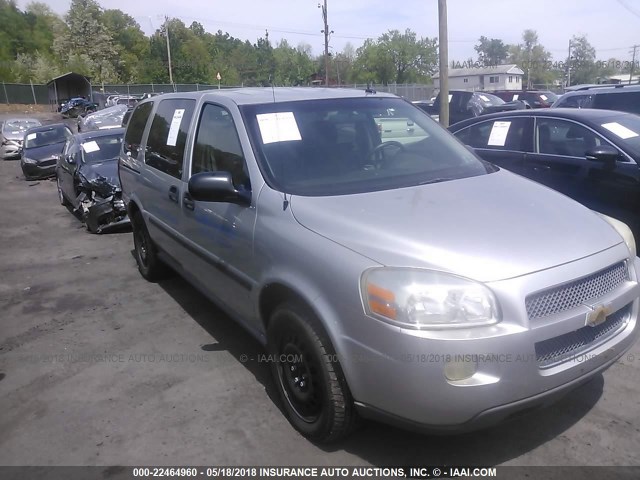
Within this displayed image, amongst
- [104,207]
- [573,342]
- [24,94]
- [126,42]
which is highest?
[126,42]

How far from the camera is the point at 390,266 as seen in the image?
100 inches

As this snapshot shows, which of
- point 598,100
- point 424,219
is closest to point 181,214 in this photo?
point 424,219

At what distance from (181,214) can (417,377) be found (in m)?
2.56

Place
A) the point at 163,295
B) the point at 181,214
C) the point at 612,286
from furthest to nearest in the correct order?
the point at 163,295 < the point at 181,214 < the point at 612,286

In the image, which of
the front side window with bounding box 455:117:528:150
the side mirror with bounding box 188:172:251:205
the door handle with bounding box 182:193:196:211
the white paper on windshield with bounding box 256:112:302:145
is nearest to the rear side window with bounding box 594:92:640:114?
the front side window with bounding box 455:117:528:150

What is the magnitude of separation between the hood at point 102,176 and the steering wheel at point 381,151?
5.82m

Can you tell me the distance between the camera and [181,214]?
14.3 feet

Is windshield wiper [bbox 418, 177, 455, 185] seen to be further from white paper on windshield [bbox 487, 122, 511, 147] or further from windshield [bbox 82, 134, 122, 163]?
windshield [bbox 82, 134, 122, 163]

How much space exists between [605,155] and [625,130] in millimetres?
667

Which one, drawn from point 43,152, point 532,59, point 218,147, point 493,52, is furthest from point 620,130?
point 493,52

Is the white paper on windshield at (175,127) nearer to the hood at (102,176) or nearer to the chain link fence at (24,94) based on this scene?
the hood at (102,176)

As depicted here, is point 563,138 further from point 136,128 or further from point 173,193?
point 136,128

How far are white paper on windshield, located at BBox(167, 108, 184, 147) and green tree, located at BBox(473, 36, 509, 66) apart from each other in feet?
451

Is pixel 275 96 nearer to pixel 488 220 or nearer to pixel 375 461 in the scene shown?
pixel 488 220
